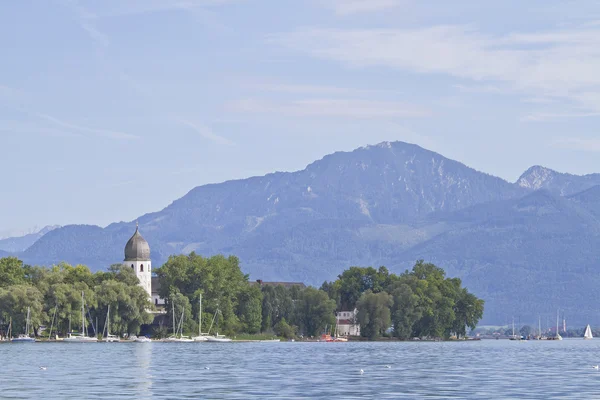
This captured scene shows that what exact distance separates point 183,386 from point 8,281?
97.5 metres

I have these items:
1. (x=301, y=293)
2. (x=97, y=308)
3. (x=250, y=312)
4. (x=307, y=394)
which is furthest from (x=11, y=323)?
(x=307, y=394)

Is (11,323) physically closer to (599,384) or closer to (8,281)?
(8,281)

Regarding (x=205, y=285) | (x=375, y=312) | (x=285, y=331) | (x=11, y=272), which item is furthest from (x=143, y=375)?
(x=375, y=312)

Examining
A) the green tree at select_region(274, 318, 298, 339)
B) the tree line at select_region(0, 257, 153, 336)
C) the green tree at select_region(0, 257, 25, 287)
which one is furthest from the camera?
the green tree at select_region(274, 318, 298, 339)

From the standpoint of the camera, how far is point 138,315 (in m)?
151

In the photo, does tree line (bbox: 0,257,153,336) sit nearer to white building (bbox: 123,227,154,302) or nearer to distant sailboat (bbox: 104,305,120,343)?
distant sailboat (bbox: 104,305,120,343)

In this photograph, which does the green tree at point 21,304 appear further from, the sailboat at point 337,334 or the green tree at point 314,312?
the sailboat at point 337,334

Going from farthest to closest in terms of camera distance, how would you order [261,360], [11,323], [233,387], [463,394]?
1. [11,323]
2. [261,360]
3. [233,387]
4. [463,394]

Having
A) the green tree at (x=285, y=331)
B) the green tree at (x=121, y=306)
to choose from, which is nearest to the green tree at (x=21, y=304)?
the green tree at (x=121, y=306)

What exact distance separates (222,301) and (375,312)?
26.6 meters

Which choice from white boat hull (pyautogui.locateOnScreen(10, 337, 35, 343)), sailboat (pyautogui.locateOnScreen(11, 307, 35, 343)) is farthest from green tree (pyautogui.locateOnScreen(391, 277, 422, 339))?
white boat hull (pyautogui.locateOnScreen(10, 337, 35, 343))

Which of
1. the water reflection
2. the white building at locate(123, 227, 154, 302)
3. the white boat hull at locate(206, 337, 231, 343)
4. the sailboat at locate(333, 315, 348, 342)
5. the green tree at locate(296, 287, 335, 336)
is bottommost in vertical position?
the water reflection

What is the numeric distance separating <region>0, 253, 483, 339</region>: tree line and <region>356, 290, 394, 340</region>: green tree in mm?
155

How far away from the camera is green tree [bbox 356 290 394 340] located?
17838 cm
